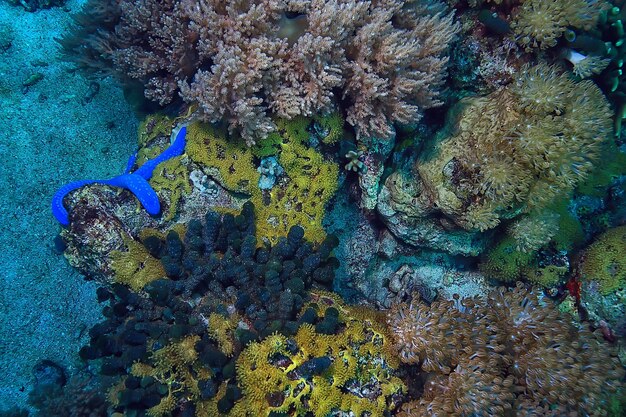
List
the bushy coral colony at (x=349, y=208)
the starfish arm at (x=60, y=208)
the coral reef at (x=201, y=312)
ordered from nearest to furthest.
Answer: the coral reef at (x=201, y=312) → the bushy coral colony at (x=349, y=208) → the starfish arm at (x=60, y=208)

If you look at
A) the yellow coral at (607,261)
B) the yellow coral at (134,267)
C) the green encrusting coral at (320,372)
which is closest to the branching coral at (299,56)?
the yellow coral at (134,267)

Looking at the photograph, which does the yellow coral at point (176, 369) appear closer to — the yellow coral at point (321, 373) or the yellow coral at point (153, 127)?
the yellow coral at point (321, 373)

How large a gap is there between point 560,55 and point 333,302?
10.9 ft

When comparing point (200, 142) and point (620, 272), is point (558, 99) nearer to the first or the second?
point (620, 272)

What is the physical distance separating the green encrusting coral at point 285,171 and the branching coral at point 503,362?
1335mm

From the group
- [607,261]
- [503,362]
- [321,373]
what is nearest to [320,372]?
[321,373]

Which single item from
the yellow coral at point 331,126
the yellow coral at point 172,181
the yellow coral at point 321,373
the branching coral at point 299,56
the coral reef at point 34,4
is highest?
the branching coral at point 299,56

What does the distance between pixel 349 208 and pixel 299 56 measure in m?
1.84

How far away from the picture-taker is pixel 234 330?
3225 mm

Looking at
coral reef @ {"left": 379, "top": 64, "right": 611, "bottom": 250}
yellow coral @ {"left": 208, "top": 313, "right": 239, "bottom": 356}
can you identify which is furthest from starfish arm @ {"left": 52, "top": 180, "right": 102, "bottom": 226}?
coral reef @ {"left": 379, "top": 64, "right": 611, "bottom": 250}

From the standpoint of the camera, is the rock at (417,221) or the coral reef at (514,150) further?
the rock at (417,221)

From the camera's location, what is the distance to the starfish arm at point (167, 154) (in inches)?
164

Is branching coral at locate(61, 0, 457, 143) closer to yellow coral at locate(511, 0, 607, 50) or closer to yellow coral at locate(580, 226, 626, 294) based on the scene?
yellow coral at locate(511, 0, 607, 50)

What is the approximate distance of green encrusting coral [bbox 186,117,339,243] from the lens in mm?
4004
